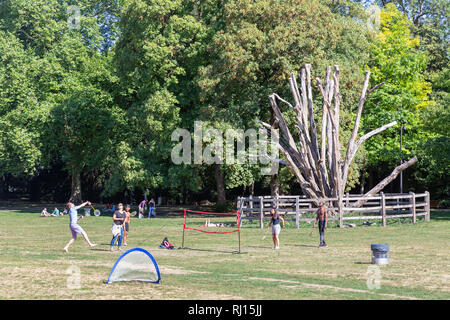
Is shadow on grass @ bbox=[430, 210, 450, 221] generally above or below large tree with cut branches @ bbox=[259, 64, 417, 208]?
below

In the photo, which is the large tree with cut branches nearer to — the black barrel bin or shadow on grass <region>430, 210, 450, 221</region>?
shadow on grass <region>430, 210, 450, 221</region>

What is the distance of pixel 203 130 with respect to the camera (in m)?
42.3

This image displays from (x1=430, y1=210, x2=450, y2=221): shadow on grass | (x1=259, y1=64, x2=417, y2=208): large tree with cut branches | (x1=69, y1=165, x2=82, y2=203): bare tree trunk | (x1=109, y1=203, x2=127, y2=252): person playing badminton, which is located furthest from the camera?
(x1=69, y1=165, x2=82, y2=203): bare tree trunk

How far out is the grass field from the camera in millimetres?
13844

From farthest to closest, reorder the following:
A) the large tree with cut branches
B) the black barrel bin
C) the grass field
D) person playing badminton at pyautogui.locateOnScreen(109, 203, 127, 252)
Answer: the large tree with cut branches, person playing badminton at pyautogui.locateOnScreen(109, 203, 127, 252), the black barrel bin, the grass field

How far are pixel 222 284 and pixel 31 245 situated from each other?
13.0m

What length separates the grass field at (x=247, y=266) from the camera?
45.4 feet

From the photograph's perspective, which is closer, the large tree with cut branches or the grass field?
the grass field

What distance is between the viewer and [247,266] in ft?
60.6

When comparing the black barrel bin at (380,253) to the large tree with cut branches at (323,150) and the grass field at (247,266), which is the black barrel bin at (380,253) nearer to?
the grass field at (247,266)

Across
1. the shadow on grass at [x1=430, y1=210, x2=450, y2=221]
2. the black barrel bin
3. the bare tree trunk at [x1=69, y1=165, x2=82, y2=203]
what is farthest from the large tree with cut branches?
the bare tree trunk at [x1=69, y1=165, x2=82, y2=203]

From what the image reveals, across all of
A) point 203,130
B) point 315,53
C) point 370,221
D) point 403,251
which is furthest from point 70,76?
point 403,251

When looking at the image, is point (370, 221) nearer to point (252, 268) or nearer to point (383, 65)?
point (252, 268)

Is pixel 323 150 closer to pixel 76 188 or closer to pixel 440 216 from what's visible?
pixel 440 216
